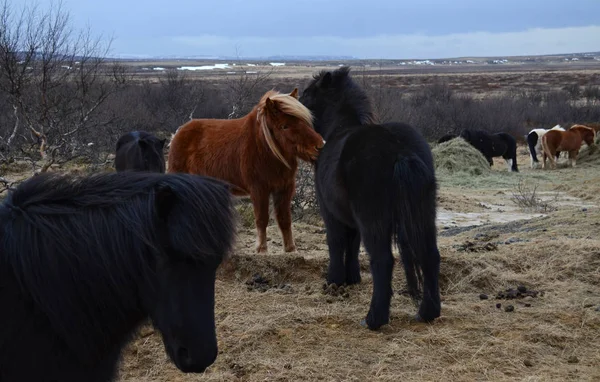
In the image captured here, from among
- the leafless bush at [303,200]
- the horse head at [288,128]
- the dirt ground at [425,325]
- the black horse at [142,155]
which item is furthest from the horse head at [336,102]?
the leafless bush at [303,200]

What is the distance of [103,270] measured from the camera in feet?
7.52

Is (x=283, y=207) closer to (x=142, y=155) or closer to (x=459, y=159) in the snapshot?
(x=142, y=155)

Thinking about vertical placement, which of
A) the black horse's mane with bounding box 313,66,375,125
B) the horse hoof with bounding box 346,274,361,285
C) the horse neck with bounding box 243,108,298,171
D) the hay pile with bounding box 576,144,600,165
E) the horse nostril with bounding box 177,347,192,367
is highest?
the black horse's mane with bounding box 313,66,375,125

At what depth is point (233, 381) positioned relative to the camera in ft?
12.6

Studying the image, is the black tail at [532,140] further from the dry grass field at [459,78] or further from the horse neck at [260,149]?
the horse neck at [260,149]

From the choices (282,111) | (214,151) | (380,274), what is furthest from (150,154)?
(380,274)

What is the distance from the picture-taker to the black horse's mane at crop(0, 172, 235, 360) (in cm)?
223

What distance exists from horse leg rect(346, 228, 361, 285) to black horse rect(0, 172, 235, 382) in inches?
135

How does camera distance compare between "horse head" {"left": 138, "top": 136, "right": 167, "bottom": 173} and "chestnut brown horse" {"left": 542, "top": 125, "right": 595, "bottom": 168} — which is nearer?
"horse head" {"left": 138, "top": 136, "right": 167, "bottom": 173}

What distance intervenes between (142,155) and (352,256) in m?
4.20

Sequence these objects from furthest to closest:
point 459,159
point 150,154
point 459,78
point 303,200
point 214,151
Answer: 1. point 459,78
2. point 459,159
3. point 303,200
4. point 150,154
5. point 214,151

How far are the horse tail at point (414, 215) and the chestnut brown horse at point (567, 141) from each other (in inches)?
681

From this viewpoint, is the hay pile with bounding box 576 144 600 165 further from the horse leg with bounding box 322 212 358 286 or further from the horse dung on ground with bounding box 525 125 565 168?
the horse leg with bounding box 322 212 358 286

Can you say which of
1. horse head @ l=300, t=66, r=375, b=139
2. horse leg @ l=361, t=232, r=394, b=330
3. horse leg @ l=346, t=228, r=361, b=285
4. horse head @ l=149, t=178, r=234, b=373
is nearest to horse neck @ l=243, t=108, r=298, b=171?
horse head @ l=300, t=66, r=375, b=139
